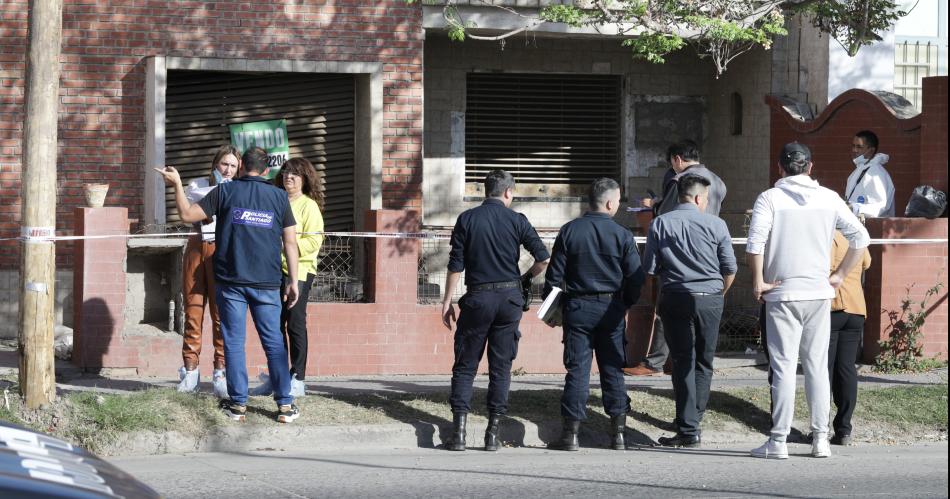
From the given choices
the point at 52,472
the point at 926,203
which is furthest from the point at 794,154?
the point at 52,472

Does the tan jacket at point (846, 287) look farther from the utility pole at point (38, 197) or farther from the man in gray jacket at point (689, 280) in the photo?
the utility pole at point (38, 197)

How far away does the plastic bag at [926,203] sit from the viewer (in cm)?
1195

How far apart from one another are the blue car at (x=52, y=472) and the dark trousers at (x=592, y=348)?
491 centimetres

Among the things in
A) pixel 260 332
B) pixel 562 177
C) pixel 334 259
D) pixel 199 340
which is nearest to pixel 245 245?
pixel 260 332

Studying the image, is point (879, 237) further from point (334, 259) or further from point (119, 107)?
point (119, 107)

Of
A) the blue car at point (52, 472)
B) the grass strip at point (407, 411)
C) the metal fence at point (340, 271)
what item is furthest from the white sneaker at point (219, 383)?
the blue car at point (52, 472)

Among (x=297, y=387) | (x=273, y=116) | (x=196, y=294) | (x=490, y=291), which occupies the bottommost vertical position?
(x=297, y=387)

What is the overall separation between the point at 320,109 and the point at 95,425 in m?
6.51

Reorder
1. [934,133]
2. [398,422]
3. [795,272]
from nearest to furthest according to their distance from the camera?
[795,272] < [398,422] < [934,133]

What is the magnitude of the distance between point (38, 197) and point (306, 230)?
196cm

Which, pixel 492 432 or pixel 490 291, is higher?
pixel 490 291

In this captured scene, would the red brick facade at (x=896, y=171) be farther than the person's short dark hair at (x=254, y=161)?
Yes

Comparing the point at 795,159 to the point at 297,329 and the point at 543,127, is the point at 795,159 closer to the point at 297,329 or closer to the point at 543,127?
the point at 297,329

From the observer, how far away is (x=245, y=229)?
8.73m
